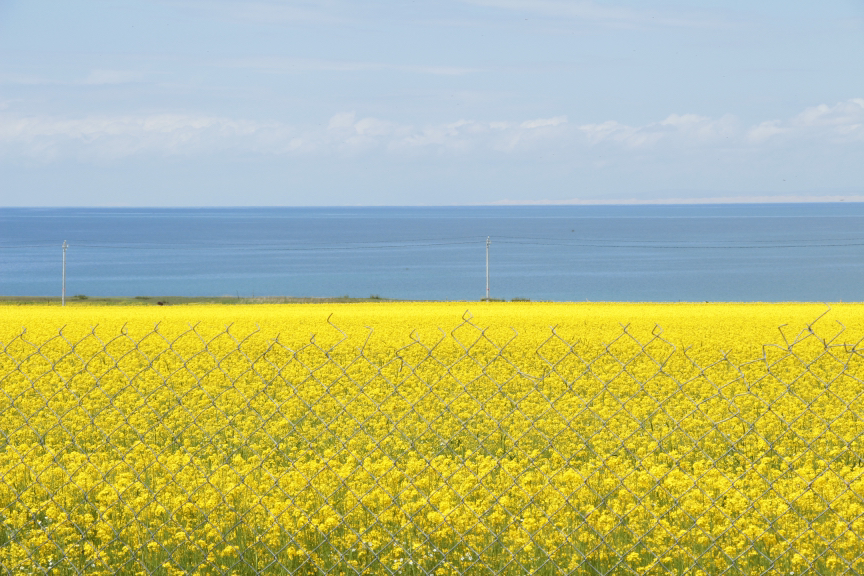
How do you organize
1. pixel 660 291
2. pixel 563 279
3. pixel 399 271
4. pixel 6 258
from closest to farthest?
pixel 660 291, pixel 563 279, pixel 399 271, pixel 6 258

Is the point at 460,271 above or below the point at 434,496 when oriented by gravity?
above

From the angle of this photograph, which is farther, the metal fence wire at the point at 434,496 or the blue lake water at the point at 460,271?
the blue lake water at the point at 460,271

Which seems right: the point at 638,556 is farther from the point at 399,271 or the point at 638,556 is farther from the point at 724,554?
the point at 399,271

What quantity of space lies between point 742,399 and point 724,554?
20.3 ft

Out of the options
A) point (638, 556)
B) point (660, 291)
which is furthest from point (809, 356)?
point (660, 291)

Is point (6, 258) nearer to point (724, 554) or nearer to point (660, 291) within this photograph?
point (660, 291)

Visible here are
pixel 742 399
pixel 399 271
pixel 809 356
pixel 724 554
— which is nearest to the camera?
pixel 724 554

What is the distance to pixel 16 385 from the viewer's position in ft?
39.0

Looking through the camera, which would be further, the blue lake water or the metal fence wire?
the blue lake water

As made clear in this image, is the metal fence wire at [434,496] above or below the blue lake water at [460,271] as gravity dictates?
below

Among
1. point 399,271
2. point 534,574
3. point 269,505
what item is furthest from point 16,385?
point 399,271

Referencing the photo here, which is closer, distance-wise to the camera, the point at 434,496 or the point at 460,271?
the point at 434,496

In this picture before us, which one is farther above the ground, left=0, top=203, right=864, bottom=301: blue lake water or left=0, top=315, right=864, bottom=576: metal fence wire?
left=0, top=203, right=864, bottom=301: blue lake water

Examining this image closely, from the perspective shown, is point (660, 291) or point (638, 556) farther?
point (660, 291)
